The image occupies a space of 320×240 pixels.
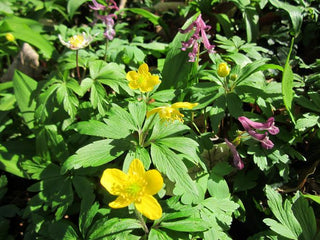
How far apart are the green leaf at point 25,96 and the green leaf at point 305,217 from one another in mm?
1895

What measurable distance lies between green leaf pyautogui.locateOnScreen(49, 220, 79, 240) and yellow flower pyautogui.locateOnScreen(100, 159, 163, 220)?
1.52 feet

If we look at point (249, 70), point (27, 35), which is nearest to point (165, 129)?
point (249, 70)

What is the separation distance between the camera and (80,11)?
12.0ft

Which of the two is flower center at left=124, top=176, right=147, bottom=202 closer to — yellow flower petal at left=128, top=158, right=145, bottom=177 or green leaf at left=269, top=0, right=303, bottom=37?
yellow flower petal at left=128, top=158, right=145, bottom=177

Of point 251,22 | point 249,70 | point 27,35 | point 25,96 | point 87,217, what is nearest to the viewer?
point 87,217

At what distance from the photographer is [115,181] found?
1.30m

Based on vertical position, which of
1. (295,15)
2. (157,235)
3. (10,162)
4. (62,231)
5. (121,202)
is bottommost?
(10,162)

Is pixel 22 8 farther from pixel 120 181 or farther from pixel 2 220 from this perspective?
pixel 120 181

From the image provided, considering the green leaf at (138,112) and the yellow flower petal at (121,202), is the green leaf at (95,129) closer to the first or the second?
the green leaf at (138,112)

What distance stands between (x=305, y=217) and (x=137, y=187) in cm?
96

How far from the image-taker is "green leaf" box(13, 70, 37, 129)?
88.4 inches

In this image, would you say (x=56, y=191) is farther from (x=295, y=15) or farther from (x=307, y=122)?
(x=295, y=15)

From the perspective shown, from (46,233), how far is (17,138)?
1078 millimetres

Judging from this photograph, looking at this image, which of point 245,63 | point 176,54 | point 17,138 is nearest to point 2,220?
point 17,138
